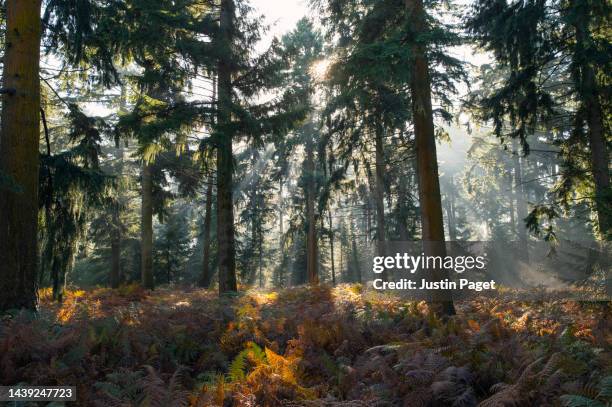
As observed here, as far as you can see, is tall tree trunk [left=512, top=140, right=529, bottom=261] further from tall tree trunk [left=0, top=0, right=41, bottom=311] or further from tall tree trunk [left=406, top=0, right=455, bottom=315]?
tall tree trunk [left=0, top=0, right=41, bottom=311]

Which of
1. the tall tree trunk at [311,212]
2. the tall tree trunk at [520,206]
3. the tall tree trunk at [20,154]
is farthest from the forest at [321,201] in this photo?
the tall tree trunk at [520,206]

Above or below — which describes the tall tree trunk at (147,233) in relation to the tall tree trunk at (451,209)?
below

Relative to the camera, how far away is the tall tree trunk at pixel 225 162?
43.3 feet

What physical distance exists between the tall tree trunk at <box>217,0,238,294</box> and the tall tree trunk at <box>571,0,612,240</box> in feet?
30.2

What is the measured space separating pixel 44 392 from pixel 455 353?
4.49 meters

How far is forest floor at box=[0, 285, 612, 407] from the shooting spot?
13.7 feet

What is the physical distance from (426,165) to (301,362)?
228 inches

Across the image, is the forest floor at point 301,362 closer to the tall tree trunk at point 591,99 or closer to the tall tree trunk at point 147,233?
the tall tree trunk at point 591,99

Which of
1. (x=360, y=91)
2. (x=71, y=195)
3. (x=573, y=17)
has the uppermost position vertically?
(x=573, y=17)

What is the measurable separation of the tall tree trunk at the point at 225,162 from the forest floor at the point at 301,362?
5502 millimetres

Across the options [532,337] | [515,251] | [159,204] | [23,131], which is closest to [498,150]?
[515,251]

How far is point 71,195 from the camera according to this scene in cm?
948

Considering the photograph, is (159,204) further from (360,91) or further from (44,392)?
(44,392)

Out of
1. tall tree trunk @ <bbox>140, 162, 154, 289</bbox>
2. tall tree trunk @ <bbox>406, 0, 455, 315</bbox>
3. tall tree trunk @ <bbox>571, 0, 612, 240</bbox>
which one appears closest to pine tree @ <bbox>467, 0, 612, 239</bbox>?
tall tree trunk @ <bbox>571, 0, 612, 240</bbox>
